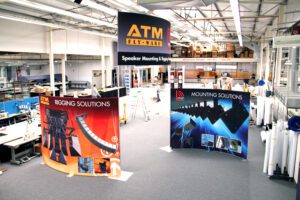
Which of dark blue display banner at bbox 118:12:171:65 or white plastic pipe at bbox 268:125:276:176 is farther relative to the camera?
white plastic pipe at bbox 268:125:276:176

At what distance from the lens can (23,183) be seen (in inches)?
199

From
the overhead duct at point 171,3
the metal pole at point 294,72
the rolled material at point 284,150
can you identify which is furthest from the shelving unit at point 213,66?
the overhead duct at point 171,3

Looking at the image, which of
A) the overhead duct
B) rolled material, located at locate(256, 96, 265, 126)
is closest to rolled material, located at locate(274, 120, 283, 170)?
the overhead duct

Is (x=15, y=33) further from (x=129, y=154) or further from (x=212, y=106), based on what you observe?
(x=212, y=106)

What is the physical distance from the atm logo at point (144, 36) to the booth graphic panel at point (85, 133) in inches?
49.8

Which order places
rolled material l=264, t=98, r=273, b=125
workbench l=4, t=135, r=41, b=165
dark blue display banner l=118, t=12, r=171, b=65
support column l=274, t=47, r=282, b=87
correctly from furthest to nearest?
support column l=274, t=47, r=282, b=87 → rolled material l=264, t=98, r=273, b=125 → workbench l=4, t=135, r=41, b=165 → dark blue display banner l=118, t=12, r=171, b=65

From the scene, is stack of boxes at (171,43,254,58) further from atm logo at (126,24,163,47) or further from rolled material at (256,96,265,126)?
atm logo at (126,24,163,47)

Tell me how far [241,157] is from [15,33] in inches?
439

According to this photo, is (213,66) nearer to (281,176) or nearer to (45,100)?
(281,176)

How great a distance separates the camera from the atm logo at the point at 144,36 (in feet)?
15.1

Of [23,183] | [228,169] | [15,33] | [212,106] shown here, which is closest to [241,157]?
[228,169]

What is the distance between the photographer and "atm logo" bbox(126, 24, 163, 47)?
4605 mm

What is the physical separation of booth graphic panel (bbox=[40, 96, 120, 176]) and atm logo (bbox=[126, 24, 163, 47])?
1.27 meters

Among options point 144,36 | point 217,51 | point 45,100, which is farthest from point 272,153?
point 217,51
